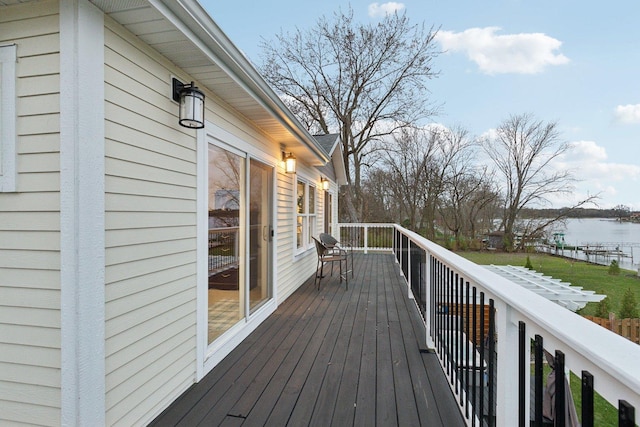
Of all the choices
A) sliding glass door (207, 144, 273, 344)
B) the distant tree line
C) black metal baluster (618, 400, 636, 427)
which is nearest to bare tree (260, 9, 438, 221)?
the distant tree line

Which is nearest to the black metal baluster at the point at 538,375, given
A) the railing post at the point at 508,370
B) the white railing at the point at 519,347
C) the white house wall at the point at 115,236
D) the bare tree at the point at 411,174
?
the white railing at the point at 519,347

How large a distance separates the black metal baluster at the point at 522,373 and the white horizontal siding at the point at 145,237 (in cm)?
193

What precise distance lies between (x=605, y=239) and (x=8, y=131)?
3913 cm

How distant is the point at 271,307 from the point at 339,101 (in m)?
12.8

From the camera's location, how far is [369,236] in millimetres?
11500

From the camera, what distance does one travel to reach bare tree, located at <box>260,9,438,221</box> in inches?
549

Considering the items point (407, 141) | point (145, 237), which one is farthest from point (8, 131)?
point (407, 141)

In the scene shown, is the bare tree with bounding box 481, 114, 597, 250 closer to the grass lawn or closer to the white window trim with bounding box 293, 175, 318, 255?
the grass lawn

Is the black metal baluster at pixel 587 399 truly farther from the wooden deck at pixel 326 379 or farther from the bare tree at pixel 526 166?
the bare tree at pixel 526 166

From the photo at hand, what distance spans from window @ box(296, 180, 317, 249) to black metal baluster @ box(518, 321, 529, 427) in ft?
15.3

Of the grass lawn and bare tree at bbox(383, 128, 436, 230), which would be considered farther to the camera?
bare tree at bbox(383, 128, 436, 230)

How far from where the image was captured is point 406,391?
92.4 inches

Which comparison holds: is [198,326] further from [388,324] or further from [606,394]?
[606,394]

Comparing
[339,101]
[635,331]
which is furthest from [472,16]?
[635,331]
